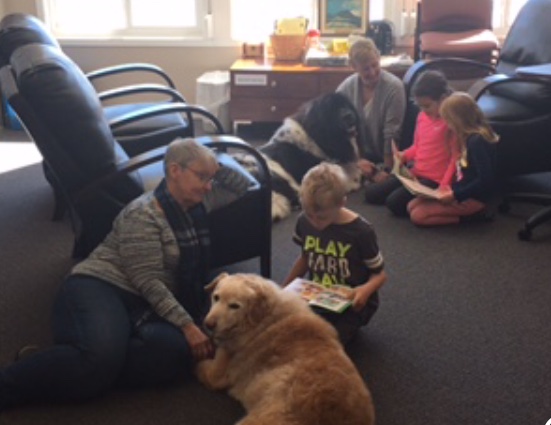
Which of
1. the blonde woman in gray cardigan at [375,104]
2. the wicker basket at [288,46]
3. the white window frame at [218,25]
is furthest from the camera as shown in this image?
the white window frame at [218,25]

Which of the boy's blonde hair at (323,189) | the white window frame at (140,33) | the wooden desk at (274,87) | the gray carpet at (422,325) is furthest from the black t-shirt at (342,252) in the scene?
the white window frame at (140,33)

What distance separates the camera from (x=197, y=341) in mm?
2090

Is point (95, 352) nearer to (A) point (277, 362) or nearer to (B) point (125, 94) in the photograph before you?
(A) point (277, 362)

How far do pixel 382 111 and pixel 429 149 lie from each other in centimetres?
48

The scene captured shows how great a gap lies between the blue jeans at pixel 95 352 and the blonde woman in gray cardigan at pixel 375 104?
1920 mm

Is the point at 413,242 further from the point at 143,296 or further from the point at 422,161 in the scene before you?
the point at 143,296

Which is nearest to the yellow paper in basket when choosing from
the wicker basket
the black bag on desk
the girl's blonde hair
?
the wicker basket

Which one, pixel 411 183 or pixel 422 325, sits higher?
pixel 411 183

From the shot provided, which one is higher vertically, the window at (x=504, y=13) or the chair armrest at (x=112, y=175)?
the window at (x=504, y=13)

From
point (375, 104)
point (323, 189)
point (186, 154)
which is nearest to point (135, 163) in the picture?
point (186, 154)

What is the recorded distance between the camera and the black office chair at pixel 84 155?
2248 millimetres

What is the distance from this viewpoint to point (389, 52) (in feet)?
16.4

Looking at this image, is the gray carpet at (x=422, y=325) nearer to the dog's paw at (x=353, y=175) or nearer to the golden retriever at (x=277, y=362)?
the golden retriever at (x=277, y=362)

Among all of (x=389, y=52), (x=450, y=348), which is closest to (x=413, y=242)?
(x=450, y=348)
